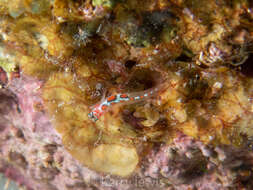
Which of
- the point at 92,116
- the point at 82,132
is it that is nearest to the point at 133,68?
the point at 92,116

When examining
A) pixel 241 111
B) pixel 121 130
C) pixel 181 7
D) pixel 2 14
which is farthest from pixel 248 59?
pixel 2 14

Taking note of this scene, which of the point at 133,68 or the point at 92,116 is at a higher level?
the point at 133,68

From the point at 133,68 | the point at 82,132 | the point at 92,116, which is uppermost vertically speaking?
the point at 133,68

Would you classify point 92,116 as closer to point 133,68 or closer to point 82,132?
point 82,132

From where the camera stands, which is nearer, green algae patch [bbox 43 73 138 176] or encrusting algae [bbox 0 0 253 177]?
encrusting algae [bbox 0 0 253 177]

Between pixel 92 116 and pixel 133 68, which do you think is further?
pixel 92 116

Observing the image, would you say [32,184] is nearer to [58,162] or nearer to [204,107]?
[58,162]

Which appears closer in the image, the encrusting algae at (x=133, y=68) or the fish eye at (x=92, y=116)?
the encrusting algae at (x=133, y=68)

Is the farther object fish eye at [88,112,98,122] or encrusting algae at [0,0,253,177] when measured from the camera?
fish eye at [88,112,98,122]
